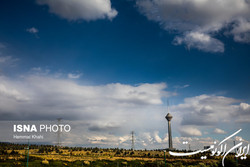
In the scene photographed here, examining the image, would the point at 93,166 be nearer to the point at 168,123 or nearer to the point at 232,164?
the point at 232,164

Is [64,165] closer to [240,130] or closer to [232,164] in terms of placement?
[232,164]

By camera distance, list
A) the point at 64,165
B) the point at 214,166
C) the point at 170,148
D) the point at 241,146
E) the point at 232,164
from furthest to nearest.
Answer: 1. the point at 170,148
2. the point at 64,165
3. the point at 214,166
4. the point at 232,164
5. the point at 241,146

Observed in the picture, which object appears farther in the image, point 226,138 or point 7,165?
point 7,165

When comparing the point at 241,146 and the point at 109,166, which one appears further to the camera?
the point at 109,166

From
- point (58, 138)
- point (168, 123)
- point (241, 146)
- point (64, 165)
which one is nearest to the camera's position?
point (241, 146)

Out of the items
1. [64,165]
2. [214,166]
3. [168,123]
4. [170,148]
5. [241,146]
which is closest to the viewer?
[241,146]

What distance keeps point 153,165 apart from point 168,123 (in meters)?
95.2

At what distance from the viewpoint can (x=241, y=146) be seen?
37.2 m

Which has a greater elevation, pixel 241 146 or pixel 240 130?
pixel 240 130

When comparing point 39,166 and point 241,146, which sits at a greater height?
point 241,146

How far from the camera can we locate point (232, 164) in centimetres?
5622

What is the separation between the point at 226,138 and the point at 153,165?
39608mm

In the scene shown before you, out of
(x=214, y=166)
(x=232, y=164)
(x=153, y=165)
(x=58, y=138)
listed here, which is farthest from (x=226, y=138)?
(x=58, y=138)

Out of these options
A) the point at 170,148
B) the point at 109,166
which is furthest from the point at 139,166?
the point at 170,148
